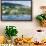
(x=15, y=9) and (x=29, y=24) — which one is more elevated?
(x=15, y=9)

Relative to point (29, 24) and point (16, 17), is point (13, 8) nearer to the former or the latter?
point (16, 17)

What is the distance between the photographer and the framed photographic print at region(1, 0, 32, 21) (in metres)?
3.17

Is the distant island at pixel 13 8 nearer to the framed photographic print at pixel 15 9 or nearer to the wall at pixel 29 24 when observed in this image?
the framed photographic print at pixel 15 9

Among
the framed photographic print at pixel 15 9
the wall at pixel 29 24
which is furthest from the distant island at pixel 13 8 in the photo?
the wall at pixel 29 24

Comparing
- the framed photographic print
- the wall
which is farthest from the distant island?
the wall

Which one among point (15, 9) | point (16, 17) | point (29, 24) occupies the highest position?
point (15, 9)

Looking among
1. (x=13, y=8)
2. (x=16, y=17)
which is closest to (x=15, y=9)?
(x=13, y=8)

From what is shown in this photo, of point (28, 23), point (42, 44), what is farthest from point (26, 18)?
point (42, 44)

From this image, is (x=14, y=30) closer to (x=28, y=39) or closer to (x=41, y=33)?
(x=28, y=39)

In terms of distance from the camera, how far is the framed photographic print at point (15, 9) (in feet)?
10.4

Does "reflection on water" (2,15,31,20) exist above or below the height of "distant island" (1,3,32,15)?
below

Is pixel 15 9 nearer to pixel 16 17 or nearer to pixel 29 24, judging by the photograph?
pixel 16 17

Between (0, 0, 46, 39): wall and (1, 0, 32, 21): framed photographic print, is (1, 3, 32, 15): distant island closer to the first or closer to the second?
(1, 0, 32, 21): framed photographic print

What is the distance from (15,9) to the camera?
317 cm
